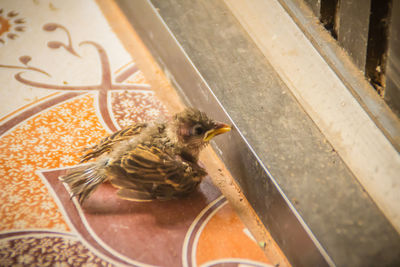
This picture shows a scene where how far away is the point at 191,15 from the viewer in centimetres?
148

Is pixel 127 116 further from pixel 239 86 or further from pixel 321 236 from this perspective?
pixel 321 236

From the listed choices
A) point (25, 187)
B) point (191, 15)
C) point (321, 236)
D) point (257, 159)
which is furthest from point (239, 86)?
point (25, 187)

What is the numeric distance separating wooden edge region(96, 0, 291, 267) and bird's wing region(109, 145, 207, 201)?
0.55ft

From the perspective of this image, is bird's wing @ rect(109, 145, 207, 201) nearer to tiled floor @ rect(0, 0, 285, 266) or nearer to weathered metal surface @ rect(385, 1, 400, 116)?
tiled floor @ rect(0, 0, 285, 266)

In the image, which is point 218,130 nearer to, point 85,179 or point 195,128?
point 195,128

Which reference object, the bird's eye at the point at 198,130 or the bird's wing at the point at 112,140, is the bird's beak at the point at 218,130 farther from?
the bird's wing at the point at 112,140

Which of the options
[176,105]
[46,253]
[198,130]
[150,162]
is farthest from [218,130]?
[46,253]

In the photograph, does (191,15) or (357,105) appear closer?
(357,105)

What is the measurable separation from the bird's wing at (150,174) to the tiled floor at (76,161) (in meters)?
0.06

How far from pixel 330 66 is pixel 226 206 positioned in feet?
1.58

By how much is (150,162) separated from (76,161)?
30 cm

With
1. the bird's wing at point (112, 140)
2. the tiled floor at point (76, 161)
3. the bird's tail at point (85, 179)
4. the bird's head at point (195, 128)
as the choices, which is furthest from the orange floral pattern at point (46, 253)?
the bird's head at point (195, 128)

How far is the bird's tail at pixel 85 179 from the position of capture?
110 cm

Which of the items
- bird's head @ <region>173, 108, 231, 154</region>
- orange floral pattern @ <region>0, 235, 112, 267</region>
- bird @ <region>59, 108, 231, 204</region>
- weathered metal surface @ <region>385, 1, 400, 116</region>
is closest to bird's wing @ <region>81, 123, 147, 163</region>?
bird @ <region>59, 108, 231, 204</region>
